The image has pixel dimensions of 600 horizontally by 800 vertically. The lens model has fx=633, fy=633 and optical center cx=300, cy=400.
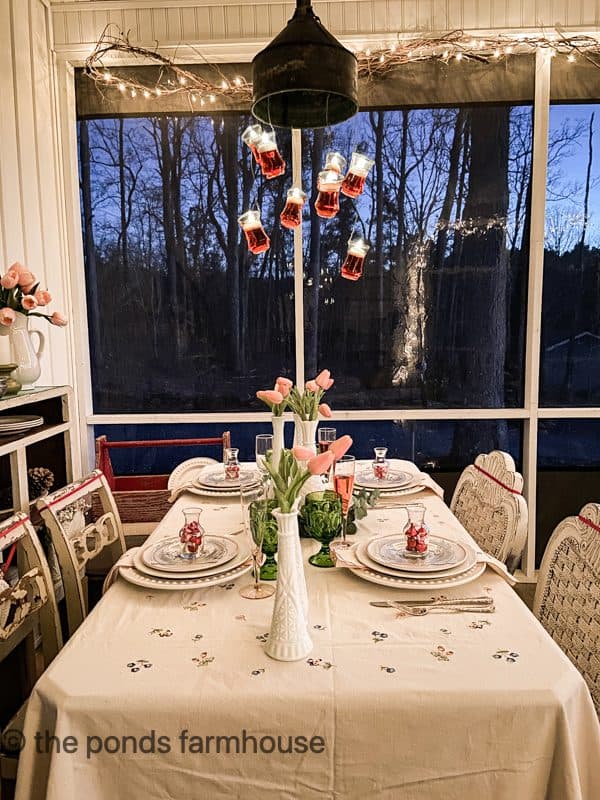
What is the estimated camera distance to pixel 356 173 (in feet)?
7.50

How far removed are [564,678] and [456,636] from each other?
204 mm

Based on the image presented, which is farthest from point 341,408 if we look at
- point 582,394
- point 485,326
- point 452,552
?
point 452,552

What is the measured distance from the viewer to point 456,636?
3.86 ft

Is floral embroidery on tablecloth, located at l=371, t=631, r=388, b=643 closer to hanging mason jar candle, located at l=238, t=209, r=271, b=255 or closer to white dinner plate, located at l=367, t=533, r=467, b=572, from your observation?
white dinner plate, located at l=367, t=533, r=467, b=572

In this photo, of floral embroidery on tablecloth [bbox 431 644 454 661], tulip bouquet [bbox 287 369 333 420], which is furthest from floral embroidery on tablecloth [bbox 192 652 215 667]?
tulip bouquet [bbox 287 369 333 420]

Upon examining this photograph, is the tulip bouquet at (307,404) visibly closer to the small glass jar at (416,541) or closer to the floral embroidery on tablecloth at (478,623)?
the small glass jar at (416,541)

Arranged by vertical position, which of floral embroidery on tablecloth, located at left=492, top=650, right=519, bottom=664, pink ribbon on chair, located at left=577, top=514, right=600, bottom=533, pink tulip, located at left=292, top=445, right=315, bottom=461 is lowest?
floral embroidery on tablecloth, located at left=492, top=650, right=519, bottom=664

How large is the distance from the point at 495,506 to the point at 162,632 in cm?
118

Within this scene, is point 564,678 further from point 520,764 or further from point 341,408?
point 341,408

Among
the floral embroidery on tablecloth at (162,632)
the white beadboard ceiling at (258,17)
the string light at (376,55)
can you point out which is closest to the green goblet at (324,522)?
the floral embroidery on tablecloth at (162,632)

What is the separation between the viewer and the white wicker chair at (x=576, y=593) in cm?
131

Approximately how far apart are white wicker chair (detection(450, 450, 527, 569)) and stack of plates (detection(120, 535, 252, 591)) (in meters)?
0.77

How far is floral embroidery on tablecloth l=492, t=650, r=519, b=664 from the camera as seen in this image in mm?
1085

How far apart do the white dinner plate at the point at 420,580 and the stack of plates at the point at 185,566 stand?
276 mm
